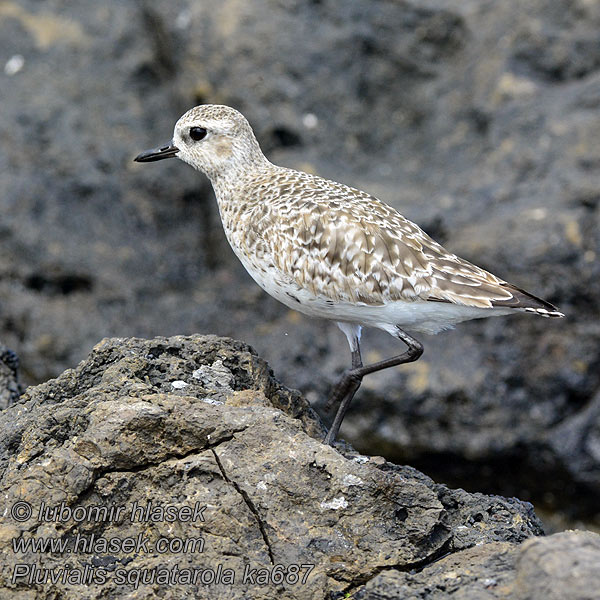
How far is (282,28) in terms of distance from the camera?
11.5 metres

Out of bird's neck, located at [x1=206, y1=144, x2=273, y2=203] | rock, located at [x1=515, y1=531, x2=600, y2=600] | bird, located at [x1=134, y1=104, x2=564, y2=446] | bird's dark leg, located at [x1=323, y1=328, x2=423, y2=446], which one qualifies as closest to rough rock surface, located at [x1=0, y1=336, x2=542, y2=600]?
rock, located at [x1=515, y1=531, x2=600, y2=600]

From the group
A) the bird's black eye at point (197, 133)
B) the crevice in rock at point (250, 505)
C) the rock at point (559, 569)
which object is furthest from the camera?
the bird's black eye at point (197, 133)

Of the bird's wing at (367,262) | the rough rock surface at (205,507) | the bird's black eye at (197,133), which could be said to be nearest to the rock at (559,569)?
the rough rock surface at (205,507)

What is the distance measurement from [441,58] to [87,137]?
14.9ft

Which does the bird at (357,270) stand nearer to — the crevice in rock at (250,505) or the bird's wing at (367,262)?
the bird's wing at (367,262)

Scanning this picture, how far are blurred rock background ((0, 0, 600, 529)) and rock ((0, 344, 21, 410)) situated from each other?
4165 mm

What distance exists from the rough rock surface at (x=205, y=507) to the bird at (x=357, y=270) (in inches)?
50.8

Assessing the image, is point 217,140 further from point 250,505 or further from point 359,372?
point 250,505

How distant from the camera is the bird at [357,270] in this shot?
20.4 ft

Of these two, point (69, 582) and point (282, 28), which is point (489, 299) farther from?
point (282, 28)

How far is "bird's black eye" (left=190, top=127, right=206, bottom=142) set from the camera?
7.28m

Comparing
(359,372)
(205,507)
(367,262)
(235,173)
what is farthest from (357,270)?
(205,507)

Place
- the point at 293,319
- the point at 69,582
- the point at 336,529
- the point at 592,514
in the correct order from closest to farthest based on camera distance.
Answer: the point at 69,582, the point at 336,529, the point at 592,514, the point at 293,319

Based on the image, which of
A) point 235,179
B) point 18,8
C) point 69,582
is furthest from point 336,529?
point 18,8
